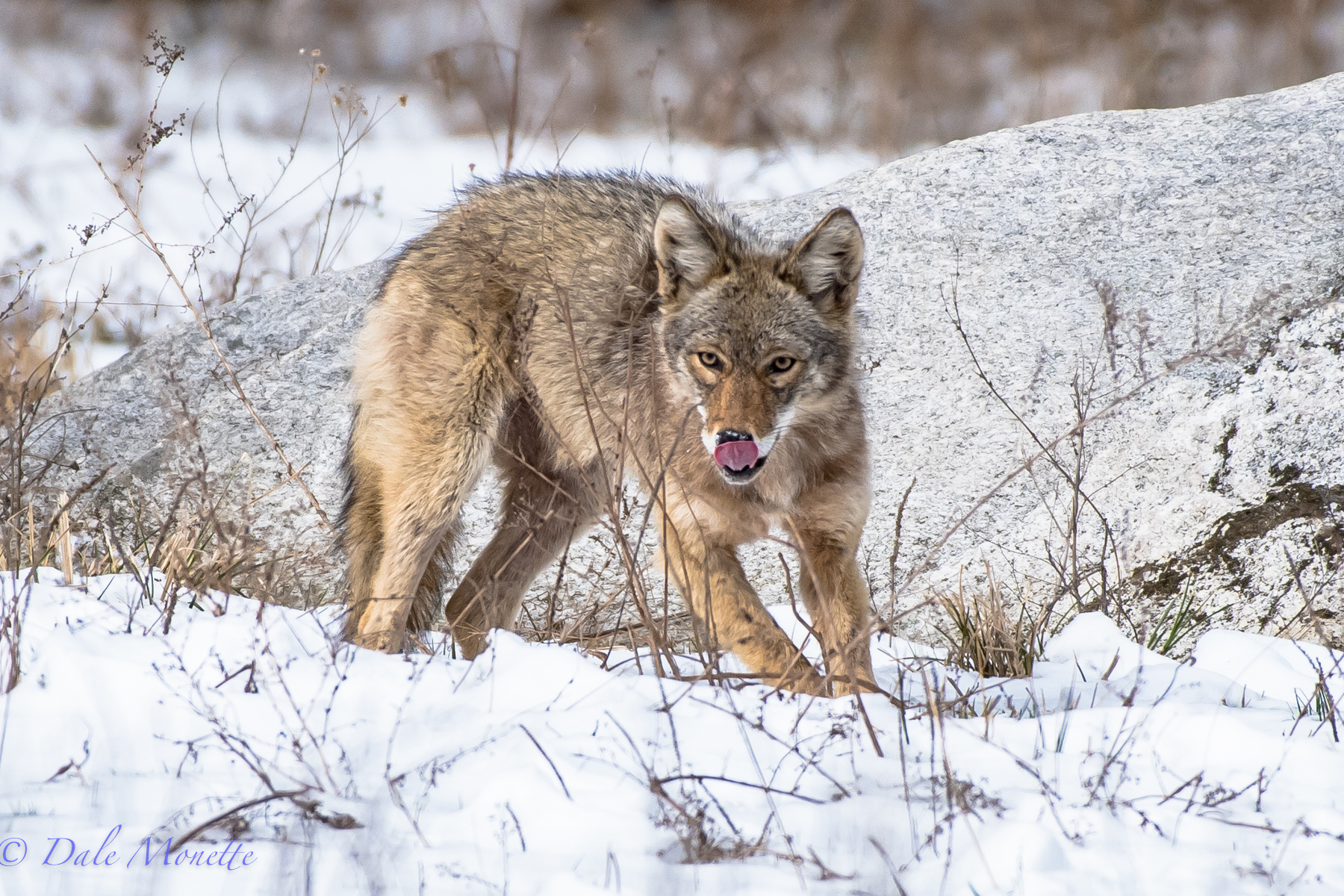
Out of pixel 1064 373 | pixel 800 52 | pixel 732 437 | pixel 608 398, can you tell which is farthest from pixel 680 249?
pixel 800 52

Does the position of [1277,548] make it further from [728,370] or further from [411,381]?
[411,381]

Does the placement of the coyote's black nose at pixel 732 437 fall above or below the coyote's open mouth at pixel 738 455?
above

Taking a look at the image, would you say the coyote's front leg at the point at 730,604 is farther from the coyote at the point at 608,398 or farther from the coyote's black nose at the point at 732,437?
the coyote's black nose at the point at 732,437

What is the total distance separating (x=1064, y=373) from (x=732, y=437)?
2354 mm

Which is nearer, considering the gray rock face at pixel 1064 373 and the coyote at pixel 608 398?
the coyote at pixel 608 398

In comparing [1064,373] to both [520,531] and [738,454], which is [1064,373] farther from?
[520,531]

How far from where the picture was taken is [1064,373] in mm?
5289

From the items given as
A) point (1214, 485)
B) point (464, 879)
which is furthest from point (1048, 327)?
point (464, 879)

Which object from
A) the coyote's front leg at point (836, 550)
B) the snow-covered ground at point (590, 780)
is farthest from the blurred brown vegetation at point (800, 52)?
the snow-covered ground at point (590, 780)

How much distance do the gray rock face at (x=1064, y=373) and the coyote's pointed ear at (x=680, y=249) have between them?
70 cm

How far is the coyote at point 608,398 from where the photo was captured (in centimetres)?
388

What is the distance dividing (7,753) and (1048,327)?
4540 millimetres

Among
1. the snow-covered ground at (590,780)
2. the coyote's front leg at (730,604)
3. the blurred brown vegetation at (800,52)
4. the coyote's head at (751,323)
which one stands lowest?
the snow-covered ground at (590,780)

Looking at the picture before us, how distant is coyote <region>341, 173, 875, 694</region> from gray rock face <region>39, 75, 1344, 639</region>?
42 cm
